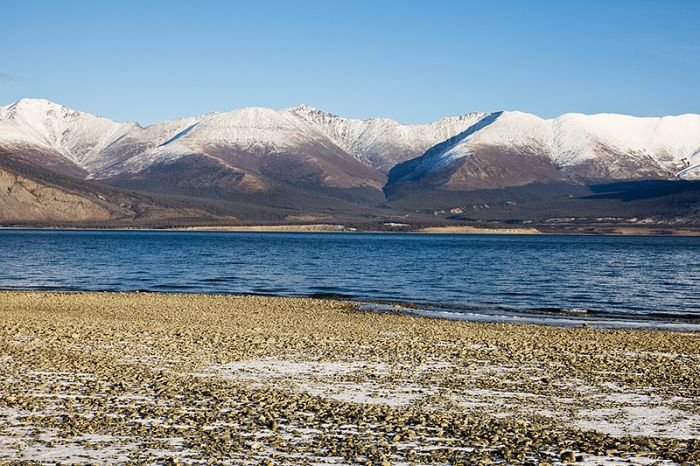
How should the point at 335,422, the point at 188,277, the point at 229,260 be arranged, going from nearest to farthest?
the point at 335,422, the point at 188,277, the point at 229,260

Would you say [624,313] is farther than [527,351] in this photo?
Yes

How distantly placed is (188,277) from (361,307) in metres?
30.8

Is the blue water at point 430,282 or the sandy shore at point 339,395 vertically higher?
the sandy shore at point 339,395

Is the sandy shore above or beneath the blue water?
above

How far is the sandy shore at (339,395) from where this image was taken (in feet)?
54.7

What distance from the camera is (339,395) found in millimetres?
21797

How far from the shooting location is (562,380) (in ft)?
80.6

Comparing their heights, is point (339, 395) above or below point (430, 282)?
above

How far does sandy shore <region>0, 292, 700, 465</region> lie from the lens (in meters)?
16.7

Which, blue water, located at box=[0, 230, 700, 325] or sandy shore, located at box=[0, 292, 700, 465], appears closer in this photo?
sandy shore, located at box=[0, 292, 700, 465]

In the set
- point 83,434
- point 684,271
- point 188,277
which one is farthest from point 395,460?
point 684,271

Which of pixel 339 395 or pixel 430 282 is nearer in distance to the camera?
pixel 339 395

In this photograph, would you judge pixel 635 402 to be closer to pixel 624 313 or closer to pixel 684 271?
pixel 624 313

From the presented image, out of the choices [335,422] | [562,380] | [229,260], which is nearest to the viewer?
[335,422]
